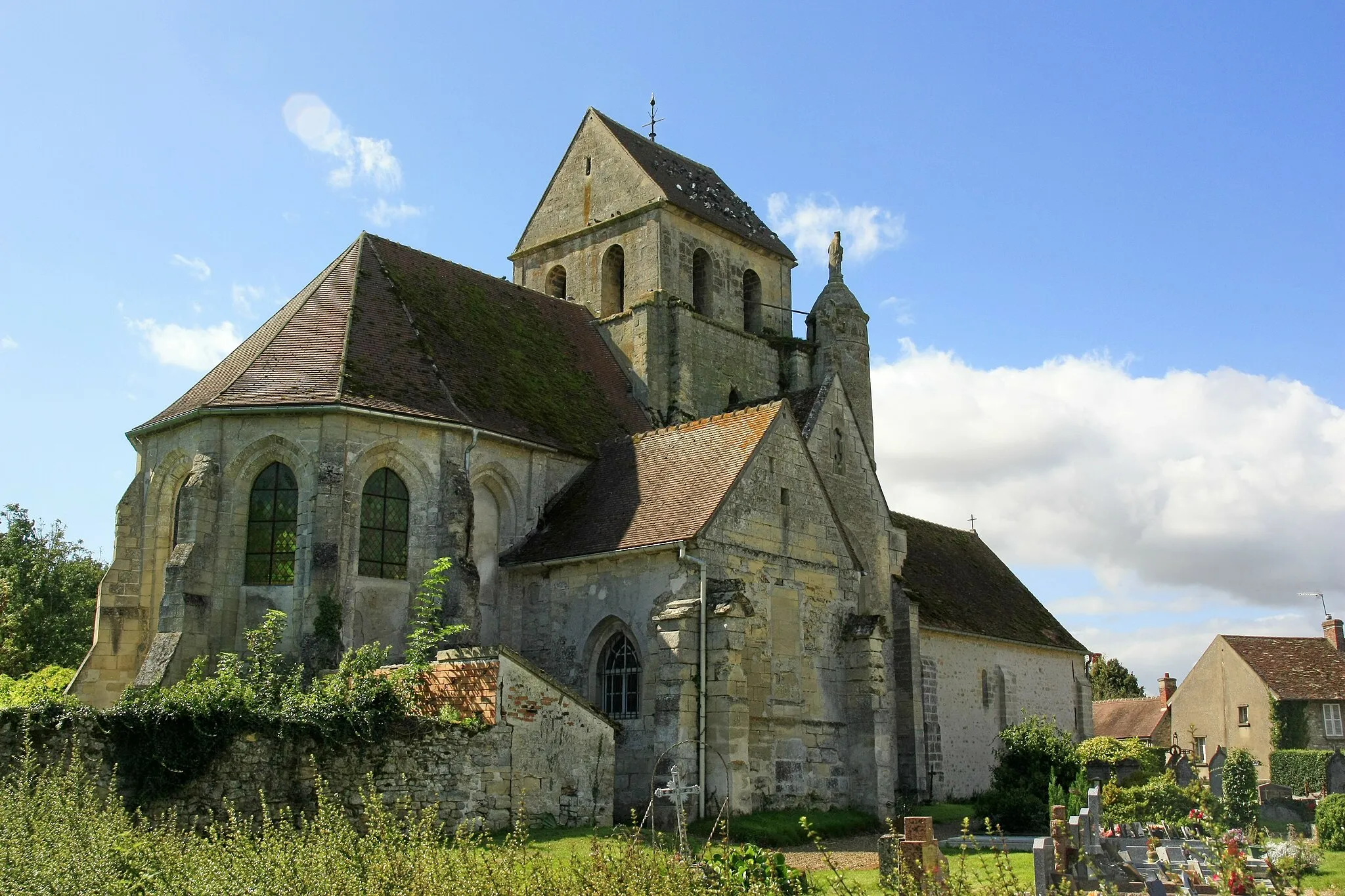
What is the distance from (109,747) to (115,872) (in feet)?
14.2

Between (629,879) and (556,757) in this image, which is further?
(556,757)

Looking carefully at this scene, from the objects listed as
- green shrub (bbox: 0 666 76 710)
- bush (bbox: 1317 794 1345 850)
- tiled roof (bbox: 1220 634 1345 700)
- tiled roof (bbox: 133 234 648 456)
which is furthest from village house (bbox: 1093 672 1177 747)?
green shrub (bbox: 0 666 76 710)

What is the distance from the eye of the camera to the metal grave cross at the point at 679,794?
12.3 m

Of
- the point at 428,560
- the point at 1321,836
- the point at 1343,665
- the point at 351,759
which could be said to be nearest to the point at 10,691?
the point at 428,560

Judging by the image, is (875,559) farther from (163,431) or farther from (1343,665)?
(1343,665)

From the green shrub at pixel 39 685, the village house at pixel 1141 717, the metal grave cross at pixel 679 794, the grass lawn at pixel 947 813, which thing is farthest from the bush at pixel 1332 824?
the village house at pixel 1141 717

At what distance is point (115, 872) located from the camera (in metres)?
9.92

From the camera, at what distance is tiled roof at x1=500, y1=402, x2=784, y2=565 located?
1981cm

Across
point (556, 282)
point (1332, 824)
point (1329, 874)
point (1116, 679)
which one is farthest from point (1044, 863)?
point (1116, 679)

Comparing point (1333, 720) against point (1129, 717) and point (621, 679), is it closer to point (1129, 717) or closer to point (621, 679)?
point (1129, 717)

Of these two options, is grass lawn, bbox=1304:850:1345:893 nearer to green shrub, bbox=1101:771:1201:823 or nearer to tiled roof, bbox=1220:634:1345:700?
green shrub, bbox=1101:771:1201:823

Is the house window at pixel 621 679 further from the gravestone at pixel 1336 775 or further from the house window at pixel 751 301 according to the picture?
the gravestone at pixel 1336 775

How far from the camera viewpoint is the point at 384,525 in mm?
20375

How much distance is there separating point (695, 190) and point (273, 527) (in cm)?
1520
